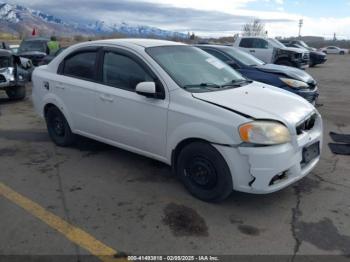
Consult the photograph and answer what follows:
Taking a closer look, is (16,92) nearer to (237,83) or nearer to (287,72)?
(287,72)

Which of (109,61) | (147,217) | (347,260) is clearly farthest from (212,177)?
(109,61)

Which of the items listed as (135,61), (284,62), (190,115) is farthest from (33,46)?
(190,115)

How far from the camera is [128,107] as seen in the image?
186 inches

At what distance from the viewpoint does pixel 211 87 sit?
4523mm

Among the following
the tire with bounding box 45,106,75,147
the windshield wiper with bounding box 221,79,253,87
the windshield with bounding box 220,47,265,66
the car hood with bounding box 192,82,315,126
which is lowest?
the tire with bounding box 45,106,75,147

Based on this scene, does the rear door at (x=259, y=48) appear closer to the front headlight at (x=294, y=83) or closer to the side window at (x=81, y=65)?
the front headlight at (x=294, y=83)

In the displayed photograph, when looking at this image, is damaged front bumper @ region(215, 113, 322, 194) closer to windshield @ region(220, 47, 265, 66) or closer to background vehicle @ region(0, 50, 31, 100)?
windshield @ region(220, 47, 265, 66)

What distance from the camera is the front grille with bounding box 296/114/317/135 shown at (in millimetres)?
4113

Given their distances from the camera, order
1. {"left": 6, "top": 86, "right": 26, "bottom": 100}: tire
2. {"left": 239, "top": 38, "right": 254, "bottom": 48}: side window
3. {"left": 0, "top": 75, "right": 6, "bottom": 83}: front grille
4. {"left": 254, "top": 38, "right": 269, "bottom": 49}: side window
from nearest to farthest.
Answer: {"left": 0, "top": 75, "right": 6, "bottom": 83}: front grille → {"left": 6, "top": 86, "right": 26, "bottom": 100}: tire → {"left": 254, "top": 38, "right": 269, "bottom": 49}: side window → {"left": 239, "top": 38, "right": 254, "bottom": 48}: side window

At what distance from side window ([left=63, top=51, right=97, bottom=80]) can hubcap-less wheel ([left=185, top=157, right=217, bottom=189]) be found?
1992 millimetres

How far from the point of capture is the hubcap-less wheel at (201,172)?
404 centimetres

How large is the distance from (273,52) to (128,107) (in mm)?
14579

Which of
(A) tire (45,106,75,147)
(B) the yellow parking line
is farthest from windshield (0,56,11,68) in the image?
(B) the yellow parking line

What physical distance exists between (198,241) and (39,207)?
1735 mm
